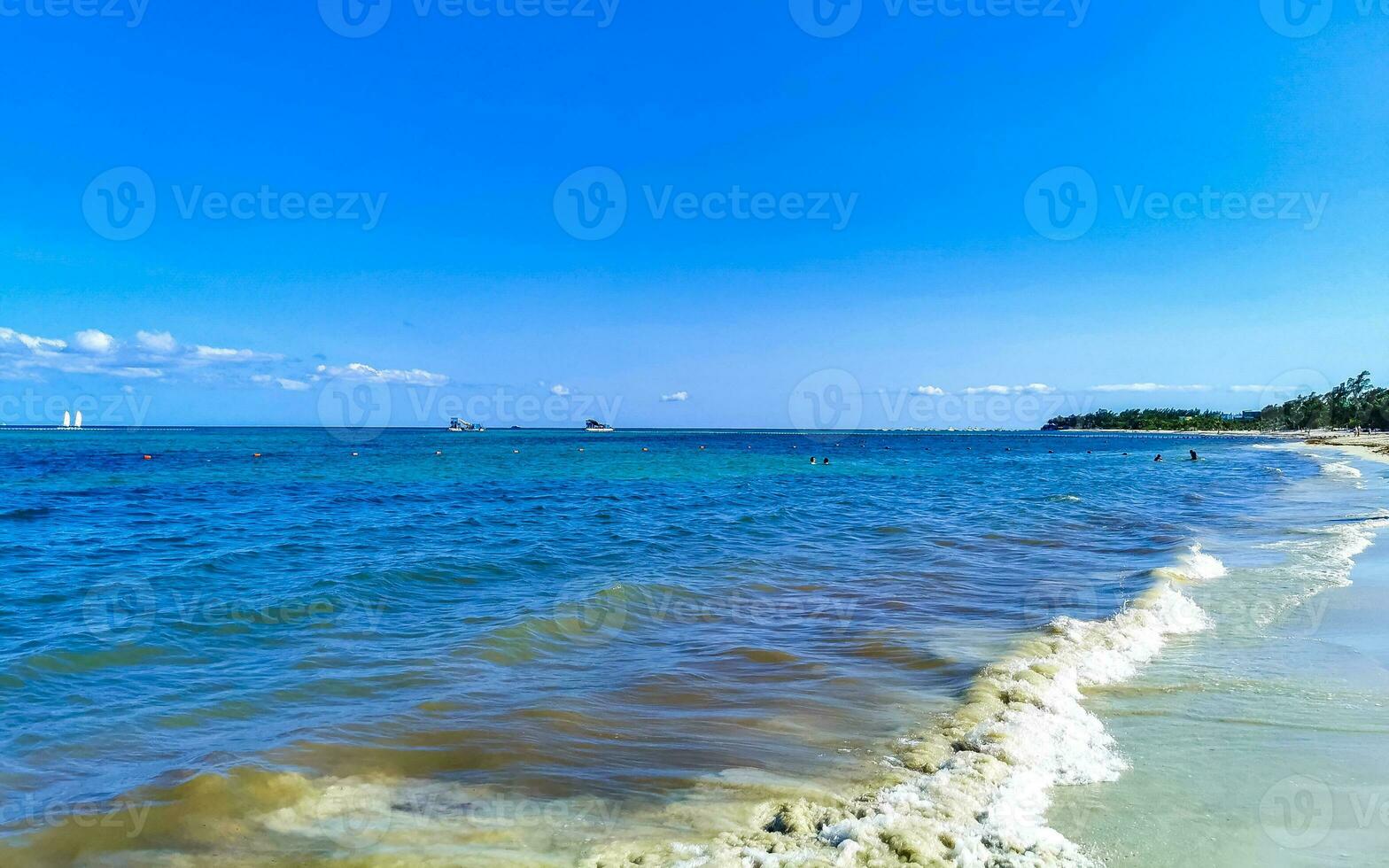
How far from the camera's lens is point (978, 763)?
5598 millimetres

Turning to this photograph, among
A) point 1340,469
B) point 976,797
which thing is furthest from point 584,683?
point 1340,469

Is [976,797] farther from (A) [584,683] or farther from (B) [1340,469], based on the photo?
(B) [1340,469]

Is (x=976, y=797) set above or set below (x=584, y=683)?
above

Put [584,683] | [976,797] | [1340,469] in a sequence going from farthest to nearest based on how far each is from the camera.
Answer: [1340,469]
[584,683]
[976,797]

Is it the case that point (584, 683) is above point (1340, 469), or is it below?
below

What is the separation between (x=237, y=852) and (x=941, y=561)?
45.5 feet

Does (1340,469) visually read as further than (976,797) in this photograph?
Yes

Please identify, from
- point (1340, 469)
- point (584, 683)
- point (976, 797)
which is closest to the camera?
point (976, 797)

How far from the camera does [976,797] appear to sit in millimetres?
5070

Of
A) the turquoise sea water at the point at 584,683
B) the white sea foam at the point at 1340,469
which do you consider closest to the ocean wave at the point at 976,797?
the turquoise sea water at the point at 584,683

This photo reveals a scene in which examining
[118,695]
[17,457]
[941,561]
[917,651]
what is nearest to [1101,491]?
[941,561]

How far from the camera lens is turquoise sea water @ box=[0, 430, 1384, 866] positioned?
489cm

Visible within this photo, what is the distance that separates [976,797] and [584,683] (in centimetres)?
439

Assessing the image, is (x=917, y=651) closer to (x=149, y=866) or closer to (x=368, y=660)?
(x=368, y=660)
